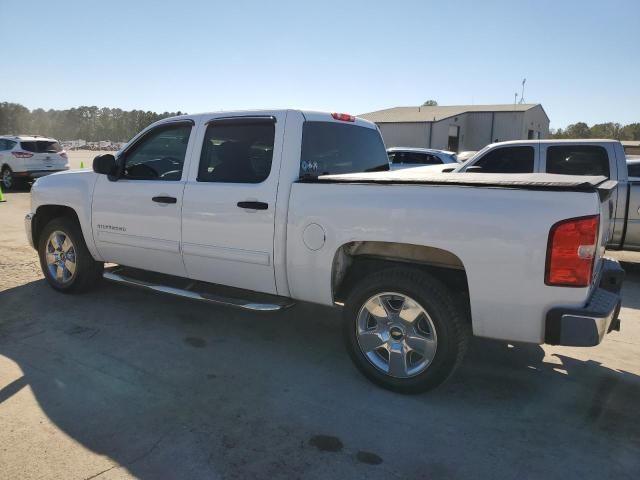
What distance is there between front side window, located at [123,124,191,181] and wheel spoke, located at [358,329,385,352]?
221cm

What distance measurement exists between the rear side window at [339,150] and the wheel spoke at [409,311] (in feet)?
4.07

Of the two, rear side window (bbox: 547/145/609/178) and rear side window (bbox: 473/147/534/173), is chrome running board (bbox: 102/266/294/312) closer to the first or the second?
rear side window (bbox: 473/147/534/173)

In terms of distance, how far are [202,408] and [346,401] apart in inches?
37.4

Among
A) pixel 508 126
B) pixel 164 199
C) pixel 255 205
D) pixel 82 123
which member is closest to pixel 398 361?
pixel 255 205

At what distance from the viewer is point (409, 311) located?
341cm

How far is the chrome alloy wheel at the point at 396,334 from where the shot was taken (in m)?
3.39

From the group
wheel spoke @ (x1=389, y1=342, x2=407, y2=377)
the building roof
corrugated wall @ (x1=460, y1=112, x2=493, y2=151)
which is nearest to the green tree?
the building roof

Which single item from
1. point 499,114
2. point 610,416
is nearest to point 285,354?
point 610,416

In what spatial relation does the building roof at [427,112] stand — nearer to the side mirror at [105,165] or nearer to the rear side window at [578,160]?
the rear side window at [578,160]

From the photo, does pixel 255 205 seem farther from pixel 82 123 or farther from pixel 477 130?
pixel 82 123

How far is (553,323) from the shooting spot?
2910 mm

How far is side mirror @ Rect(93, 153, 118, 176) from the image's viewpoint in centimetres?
473

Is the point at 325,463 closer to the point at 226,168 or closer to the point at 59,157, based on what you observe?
the point at 226,168

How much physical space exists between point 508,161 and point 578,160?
95 cm
